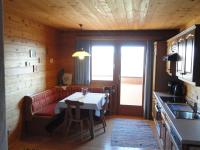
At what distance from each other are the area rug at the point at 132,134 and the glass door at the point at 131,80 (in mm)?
645

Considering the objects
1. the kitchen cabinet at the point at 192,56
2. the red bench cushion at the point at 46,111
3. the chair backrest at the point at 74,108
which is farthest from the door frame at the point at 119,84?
the kitchen cabinet at the point at 192,56

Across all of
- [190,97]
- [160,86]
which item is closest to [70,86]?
[160,86]

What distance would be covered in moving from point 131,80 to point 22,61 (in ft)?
10.7

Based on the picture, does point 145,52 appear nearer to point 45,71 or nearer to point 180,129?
point 45,71

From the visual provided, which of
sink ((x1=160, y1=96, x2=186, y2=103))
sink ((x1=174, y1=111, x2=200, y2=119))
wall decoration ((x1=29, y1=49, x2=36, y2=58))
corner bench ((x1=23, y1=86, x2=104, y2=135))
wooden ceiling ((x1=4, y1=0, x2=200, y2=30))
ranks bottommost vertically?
corner bench ((x1=23, y1=86, x2=104, y2=135))

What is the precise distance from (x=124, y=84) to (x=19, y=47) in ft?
10.8

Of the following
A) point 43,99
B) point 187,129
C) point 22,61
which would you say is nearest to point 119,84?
point 43,99

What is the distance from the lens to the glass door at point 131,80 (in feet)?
19.5

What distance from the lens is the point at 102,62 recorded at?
6.11 meters

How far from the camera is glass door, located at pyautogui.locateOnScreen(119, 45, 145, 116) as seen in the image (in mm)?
5948

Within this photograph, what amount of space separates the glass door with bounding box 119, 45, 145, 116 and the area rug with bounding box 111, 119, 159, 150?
64cm

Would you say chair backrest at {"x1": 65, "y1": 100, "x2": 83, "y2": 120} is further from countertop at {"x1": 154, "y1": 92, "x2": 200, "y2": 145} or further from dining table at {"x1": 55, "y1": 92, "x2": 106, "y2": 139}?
countertop at {"x1": 154, "y1": 92, "x2": 200, "y2": 145}

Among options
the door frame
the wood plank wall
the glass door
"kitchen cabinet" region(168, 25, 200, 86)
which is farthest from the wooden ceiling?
the glass door

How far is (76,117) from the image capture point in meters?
4.18
